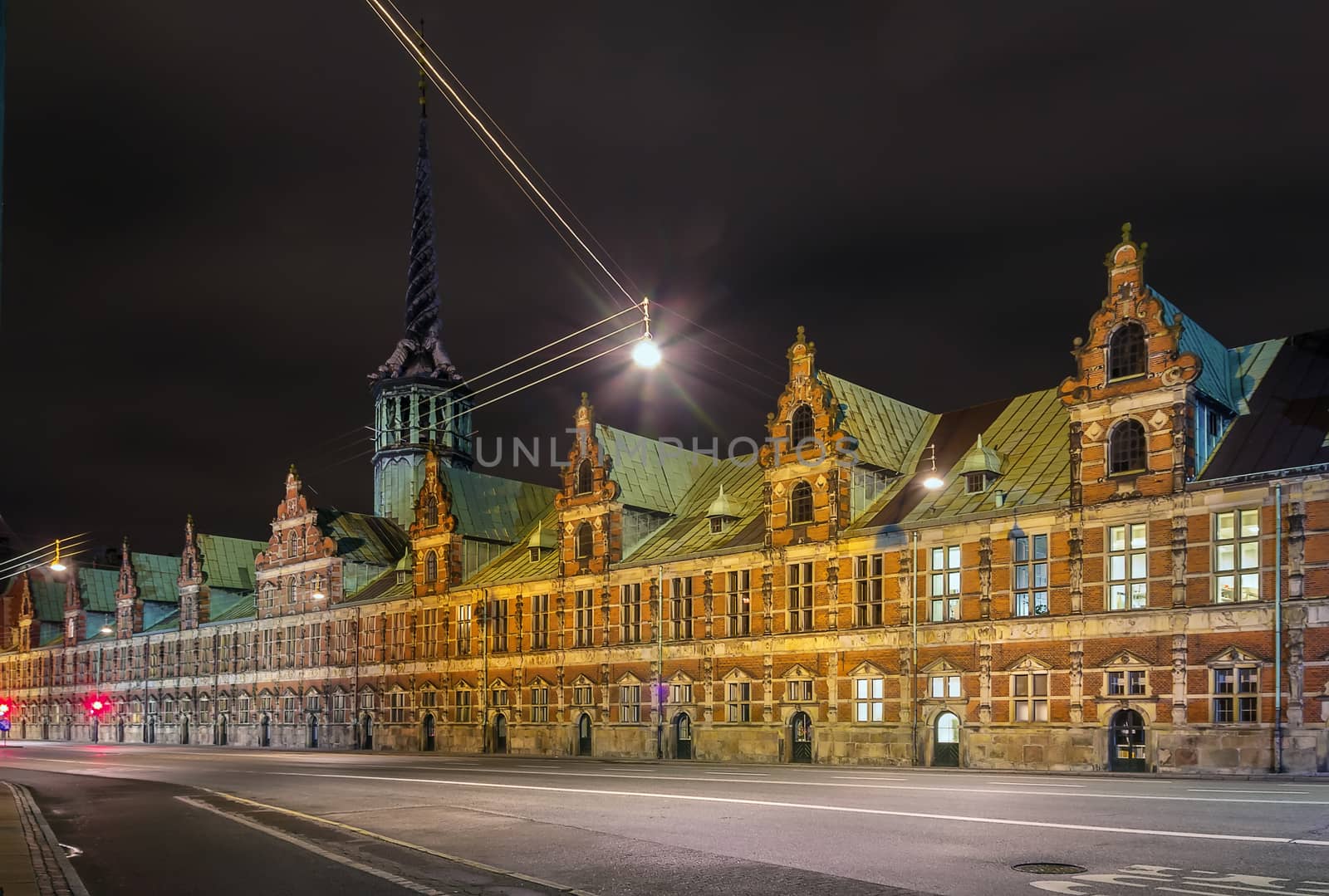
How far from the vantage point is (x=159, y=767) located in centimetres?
4728

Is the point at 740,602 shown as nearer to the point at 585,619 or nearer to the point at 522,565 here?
the point at 585,619

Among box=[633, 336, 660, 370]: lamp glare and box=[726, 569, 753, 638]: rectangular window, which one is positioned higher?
box=[633, 336, 660, 370]: lamp glare

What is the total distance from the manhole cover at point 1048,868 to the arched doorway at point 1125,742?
2712 centimetres

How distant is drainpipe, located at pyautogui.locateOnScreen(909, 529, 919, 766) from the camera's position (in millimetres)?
45625

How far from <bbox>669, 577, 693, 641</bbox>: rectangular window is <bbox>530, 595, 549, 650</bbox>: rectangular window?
31.2ft

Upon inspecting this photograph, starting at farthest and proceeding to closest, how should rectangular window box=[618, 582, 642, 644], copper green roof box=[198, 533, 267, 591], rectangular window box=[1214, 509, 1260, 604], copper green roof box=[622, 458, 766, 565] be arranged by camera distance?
copper green roof box=[198, 533, 267, 591], rectangular window box=[618, 582, 642, 644], copper green roof box=[622, 458, 766, 565], rectangular window box=[1214, 509, 1260, 604]

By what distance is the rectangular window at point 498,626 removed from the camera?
6606cm

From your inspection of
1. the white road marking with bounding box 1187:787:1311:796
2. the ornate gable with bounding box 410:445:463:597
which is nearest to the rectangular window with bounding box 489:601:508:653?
the ornate gable with bounding box 410:445:463:597

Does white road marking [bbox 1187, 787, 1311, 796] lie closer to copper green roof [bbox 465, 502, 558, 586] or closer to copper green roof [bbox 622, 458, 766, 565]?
copper green roof [bbox 622, 458, 766, 565]

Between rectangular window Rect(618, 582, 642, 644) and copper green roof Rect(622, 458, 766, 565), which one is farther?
rectangular window Rect(618, 582, 642, 644)

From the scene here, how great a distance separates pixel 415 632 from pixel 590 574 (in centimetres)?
1729

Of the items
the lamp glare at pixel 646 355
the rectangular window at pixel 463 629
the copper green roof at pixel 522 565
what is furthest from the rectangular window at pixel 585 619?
the lamp glare at pixel 646 355

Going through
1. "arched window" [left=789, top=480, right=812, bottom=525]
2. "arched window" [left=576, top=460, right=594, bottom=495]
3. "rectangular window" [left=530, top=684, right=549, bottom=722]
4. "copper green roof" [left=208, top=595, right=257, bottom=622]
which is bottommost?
"rectangular window" [left=530, top=684, right=549, bottom=722]

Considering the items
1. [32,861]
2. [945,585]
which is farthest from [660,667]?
[32,861]
